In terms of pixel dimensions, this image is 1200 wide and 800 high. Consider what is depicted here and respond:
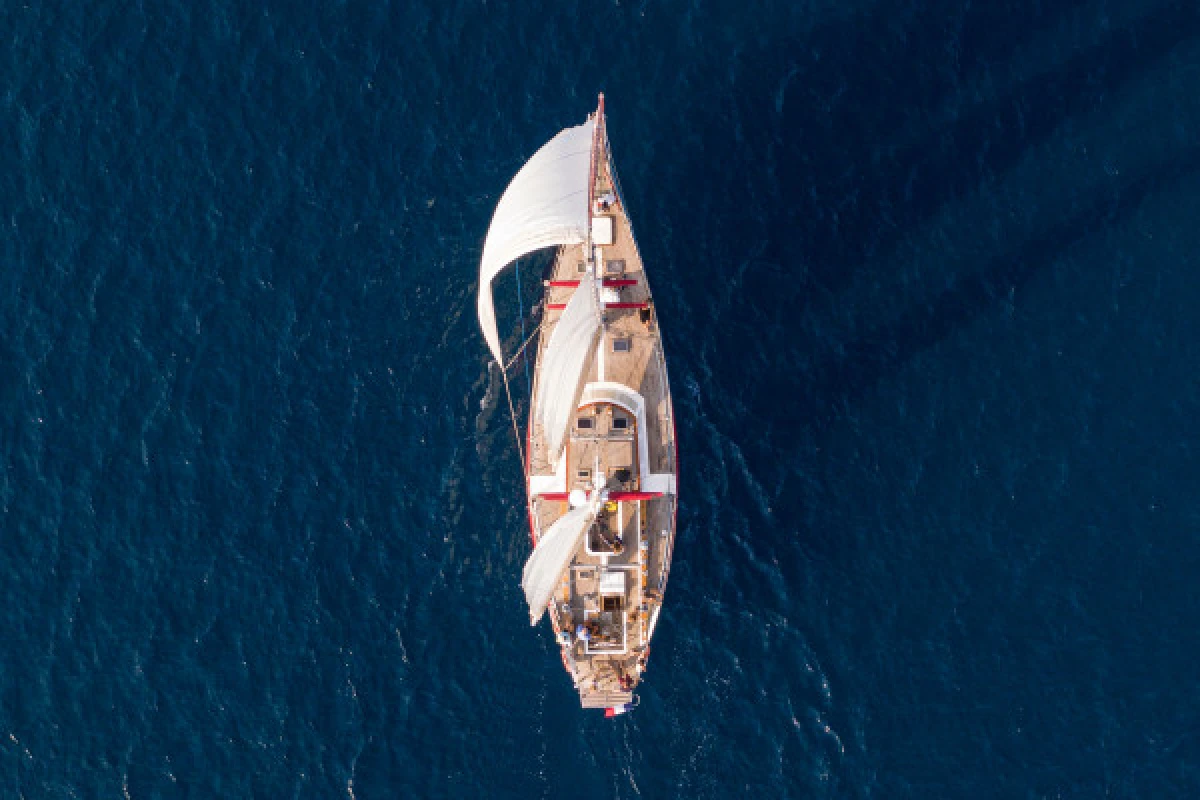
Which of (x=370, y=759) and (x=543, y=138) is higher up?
(x=543, y=138)

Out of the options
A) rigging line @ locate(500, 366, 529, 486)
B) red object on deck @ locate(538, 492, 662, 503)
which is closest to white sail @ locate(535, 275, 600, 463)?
red object on deck @ locate(538, 492, 662, 503)

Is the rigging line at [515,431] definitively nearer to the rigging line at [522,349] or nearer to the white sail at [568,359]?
the rigging line at [522,349]

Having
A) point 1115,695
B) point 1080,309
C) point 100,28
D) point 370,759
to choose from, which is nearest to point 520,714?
point 370,759

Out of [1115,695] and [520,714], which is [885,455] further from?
[520,714]

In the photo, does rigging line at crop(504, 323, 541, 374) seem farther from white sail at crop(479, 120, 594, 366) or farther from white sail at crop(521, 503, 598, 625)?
white sail at crop(521, 503, 598, 625)

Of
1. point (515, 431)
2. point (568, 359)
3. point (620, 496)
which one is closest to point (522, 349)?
point (515, 431)

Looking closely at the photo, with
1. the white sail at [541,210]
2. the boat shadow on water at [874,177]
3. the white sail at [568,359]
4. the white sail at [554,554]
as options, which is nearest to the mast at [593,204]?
the white sail at [541,210]
